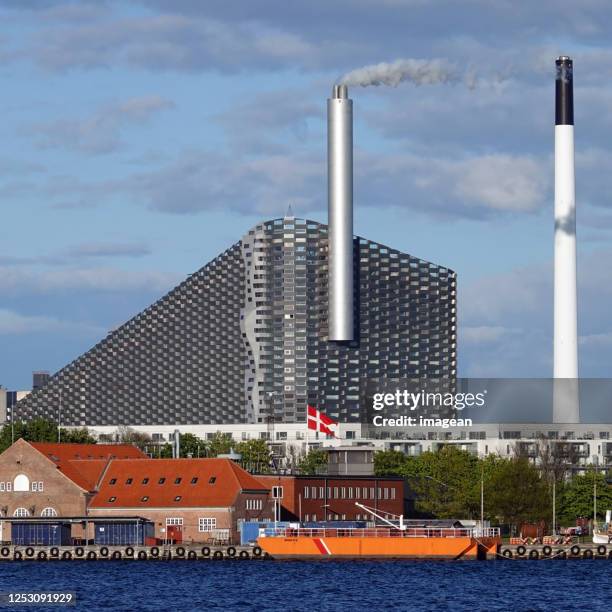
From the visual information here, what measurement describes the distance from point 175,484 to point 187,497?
269cm

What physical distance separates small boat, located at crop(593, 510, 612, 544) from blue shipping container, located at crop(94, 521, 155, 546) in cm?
4238

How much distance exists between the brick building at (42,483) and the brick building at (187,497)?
209 cm

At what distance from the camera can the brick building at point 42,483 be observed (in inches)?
7180

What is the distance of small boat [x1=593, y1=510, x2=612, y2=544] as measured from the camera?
178 m

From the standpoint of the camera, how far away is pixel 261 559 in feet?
531

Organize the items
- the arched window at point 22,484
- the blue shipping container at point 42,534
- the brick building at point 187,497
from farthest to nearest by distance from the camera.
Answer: the arched window at point 22,484, the brick building at point 187,497, the blue shipping container at point 42,534

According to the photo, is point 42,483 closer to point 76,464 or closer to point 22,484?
point 22,484

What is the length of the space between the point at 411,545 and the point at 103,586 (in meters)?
37.4

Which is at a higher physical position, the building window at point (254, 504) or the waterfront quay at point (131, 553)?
the building window at point (254, 504)

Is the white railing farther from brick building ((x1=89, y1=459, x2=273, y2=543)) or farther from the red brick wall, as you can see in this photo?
the red brick wall

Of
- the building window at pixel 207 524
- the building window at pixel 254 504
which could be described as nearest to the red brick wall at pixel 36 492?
the building window at pixel 207 524

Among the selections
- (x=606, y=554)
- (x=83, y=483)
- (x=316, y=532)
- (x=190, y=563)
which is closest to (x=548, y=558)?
(x=606, y=554)

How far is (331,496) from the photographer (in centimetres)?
19300

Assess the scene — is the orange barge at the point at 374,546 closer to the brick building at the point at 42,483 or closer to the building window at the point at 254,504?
the building window at the point at 254,504
